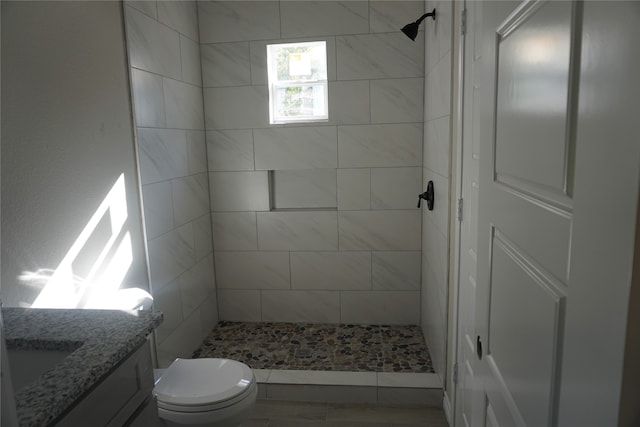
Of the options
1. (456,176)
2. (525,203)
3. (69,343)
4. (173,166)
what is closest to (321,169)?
(173,166)

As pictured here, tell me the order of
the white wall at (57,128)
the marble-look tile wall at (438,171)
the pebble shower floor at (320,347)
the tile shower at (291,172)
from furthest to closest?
the tile shower at (291,172) → the pebble shower floor at (320,347) → the marble-look tile wall at (438,171) → the white wall at (57,128)

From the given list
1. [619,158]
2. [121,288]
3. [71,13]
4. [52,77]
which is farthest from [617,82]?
[121,288]

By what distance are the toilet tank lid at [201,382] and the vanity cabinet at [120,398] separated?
53 centimetres

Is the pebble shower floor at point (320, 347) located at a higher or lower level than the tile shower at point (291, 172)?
lower

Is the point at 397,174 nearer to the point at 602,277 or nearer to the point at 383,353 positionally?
the point at 383,353

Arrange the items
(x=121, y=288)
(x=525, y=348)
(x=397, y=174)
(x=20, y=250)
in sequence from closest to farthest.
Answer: (x=525, y=348) → (x=20, y=250) → (x=121, y=288) → (x=397, y=174)

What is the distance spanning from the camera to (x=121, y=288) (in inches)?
93.3

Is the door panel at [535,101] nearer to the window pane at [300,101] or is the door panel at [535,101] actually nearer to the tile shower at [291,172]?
the tile shower at [291,172]

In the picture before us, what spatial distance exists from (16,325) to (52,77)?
1034mm

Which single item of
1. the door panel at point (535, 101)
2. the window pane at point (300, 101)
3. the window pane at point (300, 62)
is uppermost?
the window pane at point (300, 62)

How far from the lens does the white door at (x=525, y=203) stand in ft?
2.34

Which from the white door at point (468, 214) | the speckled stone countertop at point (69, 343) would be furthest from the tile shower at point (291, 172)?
the speckled stone countertop at point (69, 343)

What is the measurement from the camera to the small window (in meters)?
3.36

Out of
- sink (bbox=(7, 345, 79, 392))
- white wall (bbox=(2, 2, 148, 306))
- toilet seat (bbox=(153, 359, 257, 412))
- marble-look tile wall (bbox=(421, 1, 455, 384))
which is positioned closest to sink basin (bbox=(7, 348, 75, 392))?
sink (bbox=(7, 345, 79, 392))
